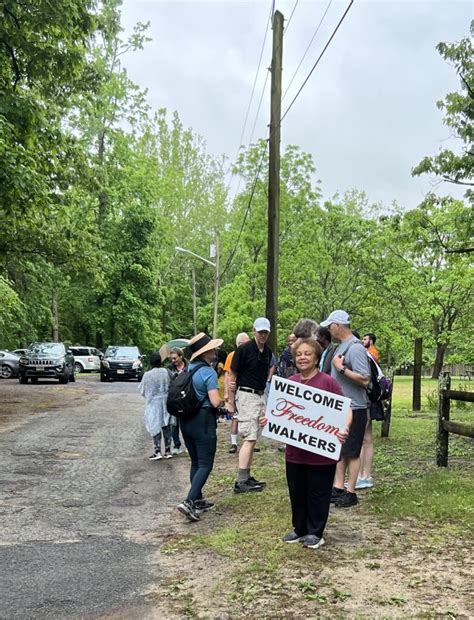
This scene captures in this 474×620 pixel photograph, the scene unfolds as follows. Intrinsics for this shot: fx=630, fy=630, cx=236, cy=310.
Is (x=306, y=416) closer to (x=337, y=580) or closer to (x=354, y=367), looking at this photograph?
(x=354, y=367)

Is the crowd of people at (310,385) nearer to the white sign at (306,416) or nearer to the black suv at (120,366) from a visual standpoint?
the white sign at (306,416)

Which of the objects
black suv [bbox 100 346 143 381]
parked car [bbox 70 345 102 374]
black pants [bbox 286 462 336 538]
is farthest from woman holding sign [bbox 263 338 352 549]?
parked car [bbox 70 345 102 374]

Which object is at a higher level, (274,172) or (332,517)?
(274,172)

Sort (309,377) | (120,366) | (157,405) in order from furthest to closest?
(120,366) < (157,405) < (309,377)

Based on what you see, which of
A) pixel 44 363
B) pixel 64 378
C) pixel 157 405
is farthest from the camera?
pixel 64 378

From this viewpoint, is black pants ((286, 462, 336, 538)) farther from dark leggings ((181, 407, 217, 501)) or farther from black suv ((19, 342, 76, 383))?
black suv ((19, 342, 76, 383))

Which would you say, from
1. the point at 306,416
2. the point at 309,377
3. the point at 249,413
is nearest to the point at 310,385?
the point at 309,377

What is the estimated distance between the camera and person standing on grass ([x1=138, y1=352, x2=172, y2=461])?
9461mm

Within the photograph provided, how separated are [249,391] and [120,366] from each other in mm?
22224

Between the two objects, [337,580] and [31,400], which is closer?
[337,580]

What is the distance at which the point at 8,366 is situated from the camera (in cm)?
3003

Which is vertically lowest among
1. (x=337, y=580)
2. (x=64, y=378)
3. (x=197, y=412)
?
(x=64, y=378)

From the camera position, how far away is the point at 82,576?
4.53 meters

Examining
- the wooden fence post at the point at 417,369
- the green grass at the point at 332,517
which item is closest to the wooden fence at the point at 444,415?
the green grass at the point at 332,517
